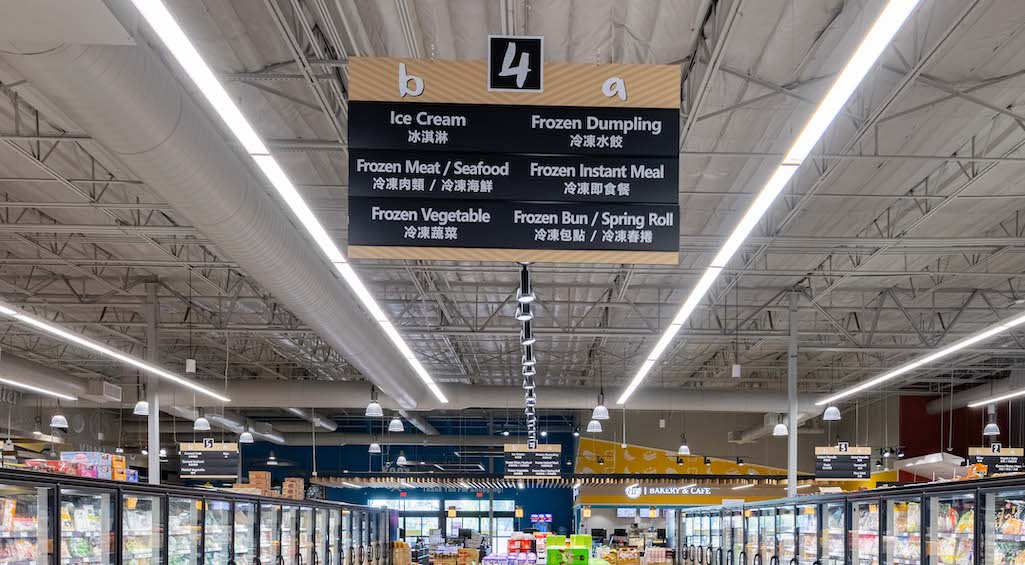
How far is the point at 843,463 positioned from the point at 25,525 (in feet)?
61.6

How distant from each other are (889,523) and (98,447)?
30.8 meters

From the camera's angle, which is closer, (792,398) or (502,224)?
(502,224)

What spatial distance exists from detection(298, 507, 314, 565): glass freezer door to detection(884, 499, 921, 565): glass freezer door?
→ 8085mm

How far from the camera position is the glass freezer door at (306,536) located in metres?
14.1

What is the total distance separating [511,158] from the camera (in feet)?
21.3

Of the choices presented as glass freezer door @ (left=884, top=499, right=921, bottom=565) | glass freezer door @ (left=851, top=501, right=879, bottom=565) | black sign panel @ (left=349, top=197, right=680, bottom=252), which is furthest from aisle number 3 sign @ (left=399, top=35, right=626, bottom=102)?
glass freezer door @ (left=851, top=501, right=879, bottom=565)

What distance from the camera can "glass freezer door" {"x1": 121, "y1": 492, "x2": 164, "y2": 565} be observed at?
752 cm

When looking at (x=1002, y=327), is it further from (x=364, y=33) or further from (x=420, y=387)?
(x=420, y=387)

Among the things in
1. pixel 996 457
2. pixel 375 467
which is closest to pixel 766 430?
pixel 996 457

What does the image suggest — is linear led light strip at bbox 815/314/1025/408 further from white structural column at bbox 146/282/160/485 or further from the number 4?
white structural column at bbox 146/282/160/485

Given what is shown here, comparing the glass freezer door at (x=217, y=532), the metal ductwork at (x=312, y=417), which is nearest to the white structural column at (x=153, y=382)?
the glass freezer door at (x=217, y=532)

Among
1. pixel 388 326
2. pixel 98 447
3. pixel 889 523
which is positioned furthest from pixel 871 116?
pixel 98 447

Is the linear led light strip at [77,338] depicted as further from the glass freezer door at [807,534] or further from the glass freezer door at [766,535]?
the glass freezer door at [766,535]

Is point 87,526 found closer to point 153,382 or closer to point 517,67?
point 517,67
